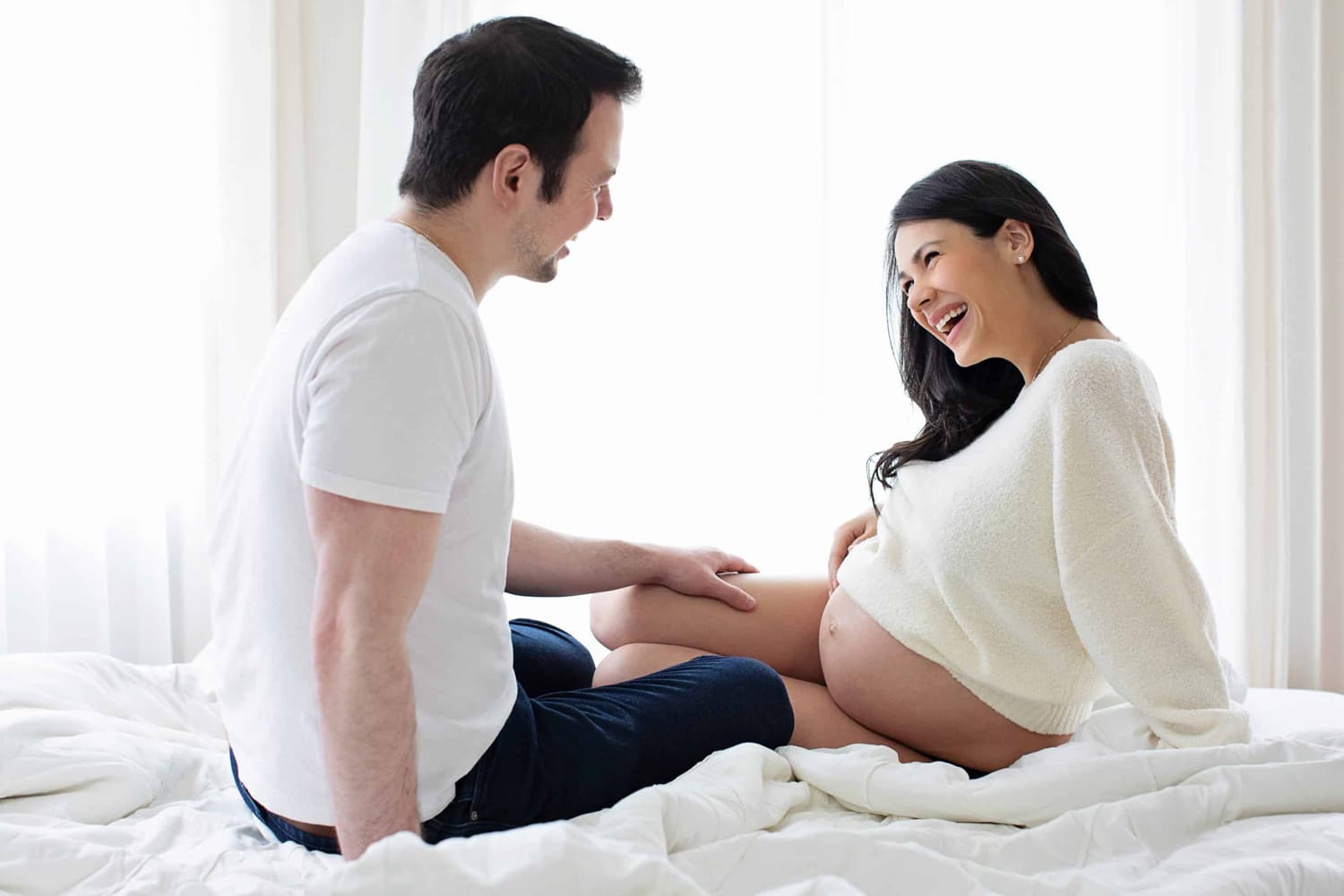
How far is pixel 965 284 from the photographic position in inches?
62.2

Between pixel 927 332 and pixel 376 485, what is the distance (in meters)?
1.10

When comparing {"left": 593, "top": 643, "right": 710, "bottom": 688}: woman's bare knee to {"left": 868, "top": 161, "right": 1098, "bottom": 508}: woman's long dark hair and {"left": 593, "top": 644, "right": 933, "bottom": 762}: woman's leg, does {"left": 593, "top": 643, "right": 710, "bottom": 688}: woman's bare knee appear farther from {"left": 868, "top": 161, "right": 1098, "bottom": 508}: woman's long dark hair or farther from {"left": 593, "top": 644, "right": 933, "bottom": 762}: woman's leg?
{"left": 868, "top": 161, "right": 1098, "bottom": 508}: woman's long dark hair

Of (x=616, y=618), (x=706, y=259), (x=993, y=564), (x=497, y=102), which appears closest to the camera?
(x=497, y=102)

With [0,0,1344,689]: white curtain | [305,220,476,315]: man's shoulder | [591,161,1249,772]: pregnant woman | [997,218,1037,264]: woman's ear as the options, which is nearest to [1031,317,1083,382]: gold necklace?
[591,161,1249,772]: pregnant woman

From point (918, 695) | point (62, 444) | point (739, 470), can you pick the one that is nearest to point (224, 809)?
point (918, 695)

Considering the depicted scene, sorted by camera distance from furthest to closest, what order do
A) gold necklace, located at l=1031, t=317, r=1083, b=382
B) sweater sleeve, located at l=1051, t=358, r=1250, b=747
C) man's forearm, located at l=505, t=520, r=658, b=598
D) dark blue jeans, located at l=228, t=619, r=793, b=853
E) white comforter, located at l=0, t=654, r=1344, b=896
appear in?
man's forearm, located at l=505, t=520, r=658, b=598 → gold necklace, located at l=1031, t=317, r=1083, b=382 → sweater sleeve, located at l=1051, t=358, r=1250, b=747 → dark blue jeans, located at l=228, t=619, r=793, b=853 → white comforter, located at l=0, t=654, r=1344, b=896

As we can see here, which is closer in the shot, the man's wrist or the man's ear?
the man's ear

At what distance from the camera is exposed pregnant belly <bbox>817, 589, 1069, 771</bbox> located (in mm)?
1452

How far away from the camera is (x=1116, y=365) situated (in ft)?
4.48

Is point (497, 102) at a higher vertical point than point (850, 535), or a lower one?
higher

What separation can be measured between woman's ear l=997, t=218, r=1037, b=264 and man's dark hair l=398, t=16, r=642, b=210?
2.24ft

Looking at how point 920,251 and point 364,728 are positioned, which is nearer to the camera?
point 364,728

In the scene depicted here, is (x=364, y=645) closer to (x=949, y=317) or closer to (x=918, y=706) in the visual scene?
(x=918, y=706)

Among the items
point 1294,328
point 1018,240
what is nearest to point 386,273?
point 1018,240
